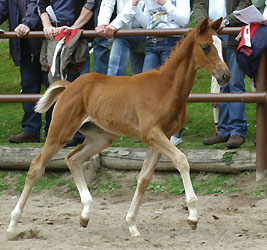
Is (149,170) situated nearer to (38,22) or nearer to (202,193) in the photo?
(202,193)

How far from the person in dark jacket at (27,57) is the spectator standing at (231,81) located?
6.69 feet

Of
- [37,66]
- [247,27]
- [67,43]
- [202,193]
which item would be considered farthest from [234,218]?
[37,66]

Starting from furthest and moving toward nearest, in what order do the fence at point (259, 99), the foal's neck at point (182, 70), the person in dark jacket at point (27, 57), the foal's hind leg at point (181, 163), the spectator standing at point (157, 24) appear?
the person in dark jacket at point (27, 57) → the spectator standing at point (157, 24) → the fence at point (259, 99) → the foal's neck at point (182, 70) → the foal's hind leg at point (181, 163)

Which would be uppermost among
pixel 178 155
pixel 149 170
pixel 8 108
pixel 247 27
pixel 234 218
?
pixel 247 27

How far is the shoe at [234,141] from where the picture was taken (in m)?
7.05

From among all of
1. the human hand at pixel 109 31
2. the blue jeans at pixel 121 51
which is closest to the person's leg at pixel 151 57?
Result: the blue jeans at pixel 121 51

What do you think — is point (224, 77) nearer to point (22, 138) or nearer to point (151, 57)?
point (151, 57)

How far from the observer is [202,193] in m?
6.62

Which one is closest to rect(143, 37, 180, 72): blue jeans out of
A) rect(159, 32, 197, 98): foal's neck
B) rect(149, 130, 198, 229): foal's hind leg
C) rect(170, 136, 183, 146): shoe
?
rect(170, 136, 183, 146): shoe

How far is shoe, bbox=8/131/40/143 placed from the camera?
25.9 ft

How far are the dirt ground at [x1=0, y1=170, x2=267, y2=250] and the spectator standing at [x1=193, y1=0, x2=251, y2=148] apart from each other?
660 millimetres

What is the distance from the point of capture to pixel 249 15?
6.36m

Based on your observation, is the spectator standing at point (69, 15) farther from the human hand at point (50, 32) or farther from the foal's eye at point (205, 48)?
the foal's eye at point (205, 48)

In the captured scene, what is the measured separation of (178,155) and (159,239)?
78 centimetres
